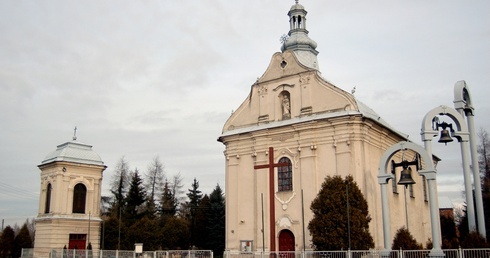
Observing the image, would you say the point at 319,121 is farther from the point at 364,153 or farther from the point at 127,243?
the point at 127,243

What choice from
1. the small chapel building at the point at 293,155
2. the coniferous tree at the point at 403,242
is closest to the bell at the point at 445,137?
the small chapel building at the point at 293,155

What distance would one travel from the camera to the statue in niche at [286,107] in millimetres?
29109

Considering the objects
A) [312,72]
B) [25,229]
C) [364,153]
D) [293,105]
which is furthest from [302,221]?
[25,229]

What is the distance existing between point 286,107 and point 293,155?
125 inches

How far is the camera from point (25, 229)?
39.6 meters

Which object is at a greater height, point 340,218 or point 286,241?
point 340,218

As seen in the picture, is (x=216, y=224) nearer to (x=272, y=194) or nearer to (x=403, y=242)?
(x=272, y=194)

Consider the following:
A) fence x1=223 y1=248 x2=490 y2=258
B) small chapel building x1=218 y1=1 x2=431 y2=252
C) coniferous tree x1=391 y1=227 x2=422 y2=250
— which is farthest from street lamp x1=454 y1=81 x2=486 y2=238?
small chapel building x1=218 y1=1 x2=431 y2=252

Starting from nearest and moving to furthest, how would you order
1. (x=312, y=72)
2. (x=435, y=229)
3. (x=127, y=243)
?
(x=435, y=229)
(x=312, y=72)
(x=127, y=243)

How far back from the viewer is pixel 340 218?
23688 mm

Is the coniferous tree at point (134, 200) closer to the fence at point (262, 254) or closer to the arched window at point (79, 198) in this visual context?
the arched window at point (79, 198)

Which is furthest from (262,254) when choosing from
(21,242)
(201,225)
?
(21,242)

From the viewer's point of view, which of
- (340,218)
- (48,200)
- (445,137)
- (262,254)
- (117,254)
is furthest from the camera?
(48,200)

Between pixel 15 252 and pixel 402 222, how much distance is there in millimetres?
30035
